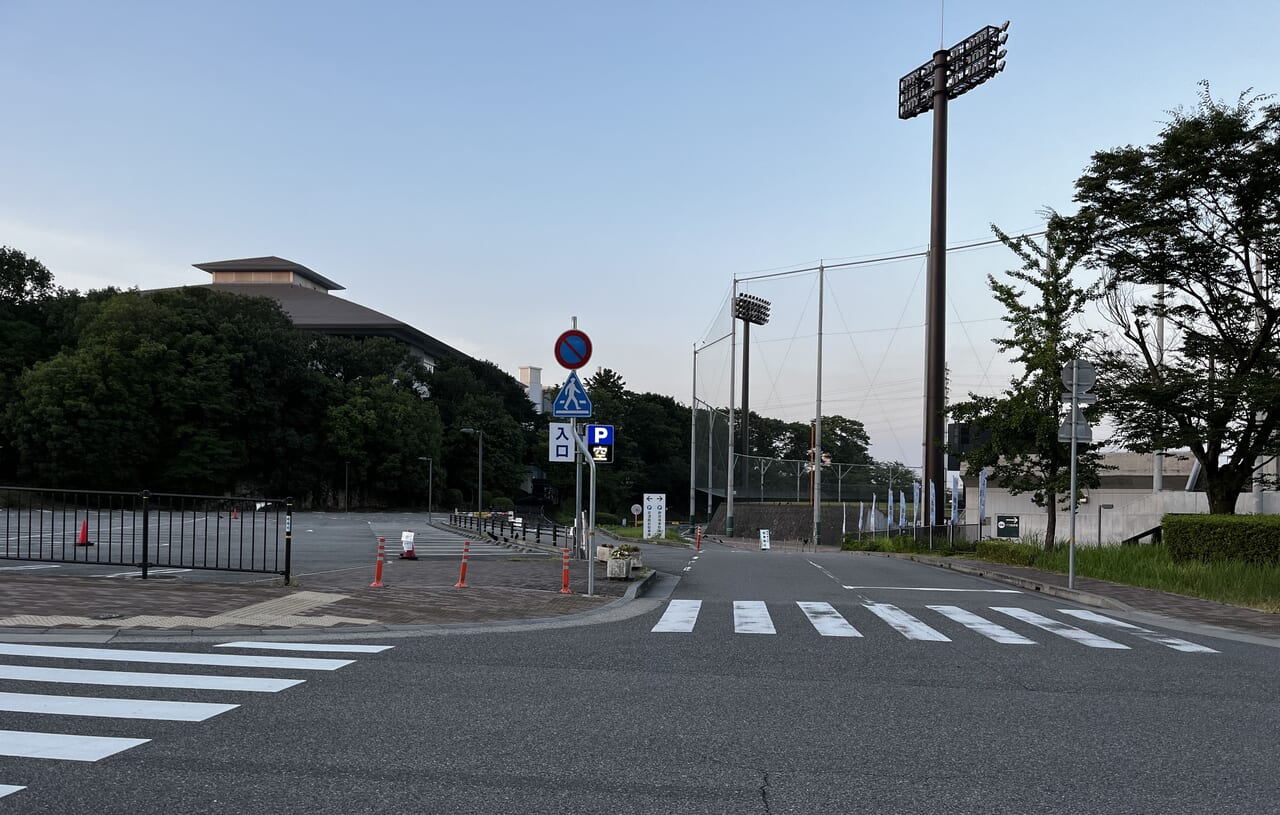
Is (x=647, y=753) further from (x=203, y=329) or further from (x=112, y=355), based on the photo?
(x=203, y=329)

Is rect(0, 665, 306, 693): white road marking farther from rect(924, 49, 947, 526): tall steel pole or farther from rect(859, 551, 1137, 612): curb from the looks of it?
rect(924, 49, 947, 526): tall steel pole

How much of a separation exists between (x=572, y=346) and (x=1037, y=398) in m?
17.9

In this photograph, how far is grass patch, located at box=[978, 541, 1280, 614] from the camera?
1480cm

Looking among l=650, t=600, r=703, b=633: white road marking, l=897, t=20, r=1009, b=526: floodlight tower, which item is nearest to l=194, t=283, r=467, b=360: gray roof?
l=897, t=20, r=1009, b=526: floodlight tower

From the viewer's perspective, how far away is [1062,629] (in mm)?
11500

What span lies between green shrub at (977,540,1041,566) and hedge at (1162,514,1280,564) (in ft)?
14.9

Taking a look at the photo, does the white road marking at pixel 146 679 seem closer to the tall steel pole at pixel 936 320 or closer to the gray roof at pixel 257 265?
the tall steel pole at pixel 936 320

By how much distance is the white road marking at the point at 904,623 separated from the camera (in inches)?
410

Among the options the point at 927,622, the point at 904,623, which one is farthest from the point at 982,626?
the point at 904,623

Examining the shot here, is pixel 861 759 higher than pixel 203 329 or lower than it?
lower

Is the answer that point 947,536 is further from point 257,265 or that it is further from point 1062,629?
point 257,265

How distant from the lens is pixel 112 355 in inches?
2808

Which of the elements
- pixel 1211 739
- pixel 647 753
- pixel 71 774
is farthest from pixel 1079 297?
pixel 71 774

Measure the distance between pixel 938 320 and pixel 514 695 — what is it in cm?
3400
